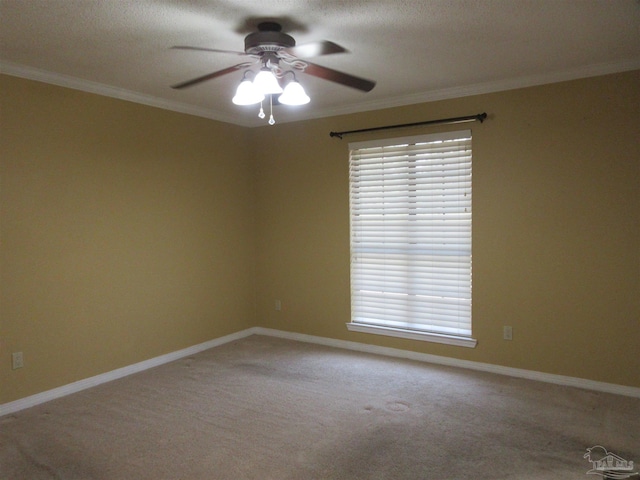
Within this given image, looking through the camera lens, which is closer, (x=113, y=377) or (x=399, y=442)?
(x=399, y=442)

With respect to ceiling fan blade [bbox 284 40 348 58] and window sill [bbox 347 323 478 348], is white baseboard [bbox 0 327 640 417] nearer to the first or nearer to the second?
window sill [bbox 347 323 478 348]

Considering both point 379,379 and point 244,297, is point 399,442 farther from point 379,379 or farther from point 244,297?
point 244,297

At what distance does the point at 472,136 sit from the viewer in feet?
13.2

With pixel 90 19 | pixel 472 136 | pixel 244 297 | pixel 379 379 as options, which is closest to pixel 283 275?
pixel 244 297

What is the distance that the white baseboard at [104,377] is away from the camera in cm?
334

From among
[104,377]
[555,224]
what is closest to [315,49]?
[555,224]

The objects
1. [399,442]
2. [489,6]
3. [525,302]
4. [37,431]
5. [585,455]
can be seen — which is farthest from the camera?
[525,302]

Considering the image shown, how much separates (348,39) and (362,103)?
5.45 ft

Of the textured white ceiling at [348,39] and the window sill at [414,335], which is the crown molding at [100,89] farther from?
the window sill at [414,335]

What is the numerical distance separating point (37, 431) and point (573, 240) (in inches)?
160

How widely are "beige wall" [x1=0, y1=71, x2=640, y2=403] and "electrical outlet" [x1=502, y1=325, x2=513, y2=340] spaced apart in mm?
44

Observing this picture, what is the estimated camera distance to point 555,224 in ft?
12.1

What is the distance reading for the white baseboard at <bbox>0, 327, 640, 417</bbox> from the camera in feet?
11.3

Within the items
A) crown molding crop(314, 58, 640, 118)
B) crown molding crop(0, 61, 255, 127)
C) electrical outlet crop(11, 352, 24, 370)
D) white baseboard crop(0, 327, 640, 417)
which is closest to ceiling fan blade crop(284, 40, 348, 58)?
crown molding crop(314, 58, 640, 118)
